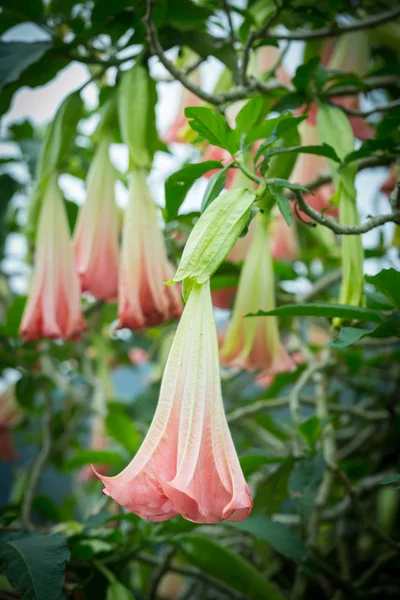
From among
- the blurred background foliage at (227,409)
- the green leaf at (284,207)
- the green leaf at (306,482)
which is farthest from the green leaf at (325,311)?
the green leaf at (306,482)

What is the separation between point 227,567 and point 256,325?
0.37 m

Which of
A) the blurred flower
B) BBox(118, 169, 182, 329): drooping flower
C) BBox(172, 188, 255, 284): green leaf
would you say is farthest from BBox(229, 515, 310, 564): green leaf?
the blurred flower

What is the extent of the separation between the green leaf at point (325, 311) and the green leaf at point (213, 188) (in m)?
0.13

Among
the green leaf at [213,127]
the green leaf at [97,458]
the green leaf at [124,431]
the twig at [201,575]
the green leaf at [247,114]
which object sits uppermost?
the green leaf at [247,114]

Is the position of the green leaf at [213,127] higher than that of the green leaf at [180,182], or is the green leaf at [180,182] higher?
the green leaf at [213,127]

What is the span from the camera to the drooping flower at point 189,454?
1.52 ft

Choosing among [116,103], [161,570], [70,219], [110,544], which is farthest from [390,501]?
[116,103]

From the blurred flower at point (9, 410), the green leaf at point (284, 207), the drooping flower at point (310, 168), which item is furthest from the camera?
the blurred flower at point (9, 410)

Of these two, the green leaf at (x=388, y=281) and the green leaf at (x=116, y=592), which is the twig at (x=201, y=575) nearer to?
the green leaf at (x=116, y=592)

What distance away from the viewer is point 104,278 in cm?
86

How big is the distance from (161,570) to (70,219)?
0.64m

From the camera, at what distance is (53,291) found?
0.85m

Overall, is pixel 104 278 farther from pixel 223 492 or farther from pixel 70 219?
pixel 223 492

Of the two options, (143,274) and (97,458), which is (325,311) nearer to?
(143,274)
